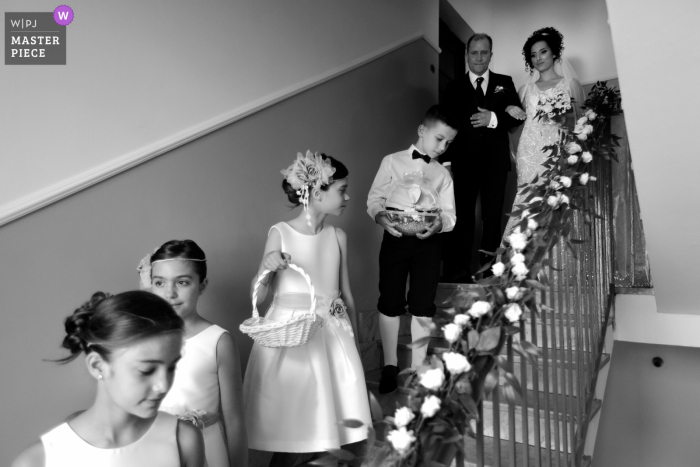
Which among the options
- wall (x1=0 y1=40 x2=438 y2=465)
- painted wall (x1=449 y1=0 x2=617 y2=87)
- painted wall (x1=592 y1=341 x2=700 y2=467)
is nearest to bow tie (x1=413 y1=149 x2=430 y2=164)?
wall (x1=0 y1=40 x2=438 y2=465)

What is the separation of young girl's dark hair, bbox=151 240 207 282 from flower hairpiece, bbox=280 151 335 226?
58 cm

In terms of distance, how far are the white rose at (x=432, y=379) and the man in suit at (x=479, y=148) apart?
3022 mm

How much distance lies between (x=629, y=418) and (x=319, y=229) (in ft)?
9.85

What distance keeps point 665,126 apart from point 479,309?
166 centimetres

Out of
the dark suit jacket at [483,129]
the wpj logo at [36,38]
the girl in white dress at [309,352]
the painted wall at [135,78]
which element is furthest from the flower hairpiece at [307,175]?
the dark suit jacket at [483,129]

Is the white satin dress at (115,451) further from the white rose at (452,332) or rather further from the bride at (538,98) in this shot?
the bride at (538,98)

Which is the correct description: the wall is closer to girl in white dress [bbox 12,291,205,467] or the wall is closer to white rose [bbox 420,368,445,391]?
girl in white dress [bbox 12,291,205,467]

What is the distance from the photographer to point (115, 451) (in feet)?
4.32

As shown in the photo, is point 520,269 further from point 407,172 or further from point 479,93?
point 479,93

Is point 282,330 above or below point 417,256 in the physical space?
below

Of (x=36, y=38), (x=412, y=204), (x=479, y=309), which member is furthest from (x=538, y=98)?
(x=36, y=38)

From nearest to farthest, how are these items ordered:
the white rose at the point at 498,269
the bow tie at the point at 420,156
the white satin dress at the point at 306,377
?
the white rose at the point at 498,269, the white satin dress at the point at 306,377, the bow tie at the point at 420,156

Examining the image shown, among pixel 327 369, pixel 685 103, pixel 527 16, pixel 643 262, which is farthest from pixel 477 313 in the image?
pixel 527 16

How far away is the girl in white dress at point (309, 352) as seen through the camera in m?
2.33
